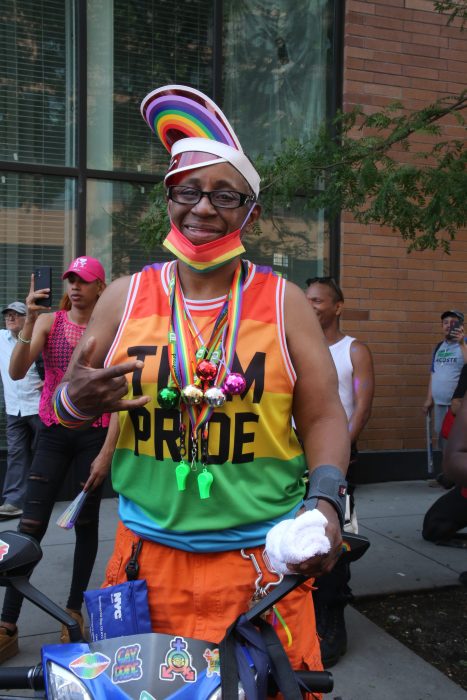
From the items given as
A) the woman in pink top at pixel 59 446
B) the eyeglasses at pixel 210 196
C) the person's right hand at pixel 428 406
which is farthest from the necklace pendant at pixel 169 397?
the person's right hand at pixel 428 406

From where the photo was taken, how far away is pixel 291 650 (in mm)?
1881

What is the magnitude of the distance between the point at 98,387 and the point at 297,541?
2.11ft

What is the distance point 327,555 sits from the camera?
162 cm

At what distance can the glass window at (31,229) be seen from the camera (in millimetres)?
6707

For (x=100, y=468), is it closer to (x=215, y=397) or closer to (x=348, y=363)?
(x=215, y=397)

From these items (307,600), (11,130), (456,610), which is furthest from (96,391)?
(11,130)

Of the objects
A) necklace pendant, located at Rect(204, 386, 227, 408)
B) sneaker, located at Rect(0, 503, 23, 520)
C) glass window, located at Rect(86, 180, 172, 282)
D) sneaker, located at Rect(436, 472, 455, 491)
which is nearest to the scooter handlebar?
necklace pendant, located at Rect(204, 386, 227, 408)

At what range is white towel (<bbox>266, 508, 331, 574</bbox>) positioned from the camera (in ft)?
4.96

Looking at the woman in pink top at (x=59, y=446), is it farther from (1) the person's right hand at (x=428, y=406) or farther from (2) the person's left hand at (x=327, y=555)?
(1) the person's right hand at (x=428, y=406)

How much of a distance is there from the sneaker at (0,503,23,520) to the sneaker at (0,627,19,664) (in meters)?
2.51

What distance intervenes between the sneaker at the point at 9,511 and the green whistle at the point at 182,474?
4.72 m

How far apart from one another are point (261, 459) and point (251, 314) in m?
0.41

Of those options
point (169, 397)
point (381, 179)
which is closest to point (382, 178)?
point (381, 179)

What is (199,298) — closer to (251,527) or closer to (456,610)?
(251,527)
